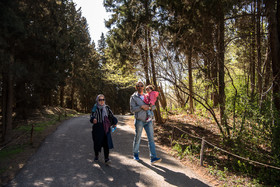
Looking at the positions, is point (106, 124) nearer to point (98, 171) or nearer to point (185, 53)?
point (98, 171)

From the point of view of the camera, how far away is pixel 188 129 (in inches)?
A: 391

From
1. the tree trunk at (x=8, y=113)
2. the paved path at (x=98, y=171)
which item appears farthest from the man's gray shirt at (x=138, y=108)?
the tree trunk at (x=8, y=113)

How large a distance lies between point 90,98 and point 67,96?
14.0 ft

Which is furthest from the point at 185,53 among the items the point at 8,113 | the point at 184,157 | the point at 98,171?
the point at 8,113

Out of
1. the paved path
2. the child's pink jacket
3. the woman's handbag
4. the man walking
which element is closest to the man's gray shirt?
the man walking

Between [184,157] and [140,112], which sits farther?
[184,157]

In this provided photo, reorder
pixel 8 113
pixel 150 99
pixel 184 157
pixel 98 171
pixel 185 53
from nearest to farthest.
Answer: pixel 98 171 < pixel 150 99 < pixel 184 157 < pixel 185 53 < pixel 8 113

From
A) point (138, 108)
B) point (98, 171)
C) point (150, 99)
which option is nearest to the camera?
point (98, 171)

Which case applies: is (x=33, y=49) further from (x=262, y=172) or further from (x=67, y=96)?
(x=67, y=96)

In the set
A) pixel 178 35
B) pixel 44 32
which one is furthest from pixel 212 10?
pixel 44 32

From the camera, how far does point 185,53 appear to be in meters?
9.48

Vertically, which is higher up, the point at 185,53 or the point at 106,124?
the point at 185,53

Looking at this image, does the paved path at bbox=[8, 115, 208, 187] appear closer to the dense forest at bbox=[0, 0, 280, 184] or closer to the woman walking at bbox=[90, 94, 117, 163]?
the woman walking at bbox=[90, 94, 117, 163]

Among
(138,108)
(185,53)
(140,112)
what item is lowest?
(140,112)
